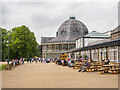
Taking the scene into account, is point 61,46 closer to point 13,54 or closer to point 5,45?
point 13,54

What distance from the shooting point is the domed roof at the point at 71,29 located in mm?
104456

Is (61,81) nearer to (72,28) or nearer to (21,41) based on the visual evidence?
(21,41)

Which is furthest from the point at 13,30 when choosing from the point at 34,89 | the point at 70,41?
the point at 70,41

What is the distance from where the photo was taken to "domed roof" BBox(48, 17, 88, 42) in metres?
104

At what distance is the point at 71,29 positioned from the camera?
106 meters

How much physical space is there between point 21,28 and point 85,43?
21210 mm

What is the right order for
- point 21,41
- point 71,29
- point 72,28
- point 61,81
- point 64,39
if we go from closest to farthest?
point 61,81 < point 21,41 < point 64,39 < point 71,29 < point 72,28

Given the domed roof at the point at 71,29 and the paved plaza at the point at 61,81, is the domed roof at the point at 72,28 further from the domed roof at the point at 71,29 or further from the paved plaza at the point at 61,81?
the paved plaza at the point at 61,81

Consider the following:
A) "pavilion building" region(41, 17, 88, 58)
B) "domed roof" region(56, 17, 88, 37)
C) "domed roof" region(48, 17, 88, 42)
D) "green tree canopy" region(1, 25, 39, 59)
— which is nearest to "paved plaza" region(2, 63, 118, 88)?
"green tree canopy" region(1, 25, 39, 59)

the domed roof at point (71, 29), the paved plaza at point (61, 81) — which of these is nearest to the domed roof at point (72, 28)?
the domed roof at point (71, 29)

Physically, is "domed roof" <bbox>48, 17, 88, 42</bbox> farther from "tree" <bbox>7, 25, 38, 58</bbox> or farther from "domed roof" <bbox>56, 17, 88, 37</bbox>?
"tree" <bbox>7, 25, 38, 58</bbox>

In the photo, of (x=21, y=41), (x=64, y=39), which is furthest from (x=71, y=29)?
(x=21, y=41)

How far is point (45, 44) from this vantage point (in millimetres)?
100500

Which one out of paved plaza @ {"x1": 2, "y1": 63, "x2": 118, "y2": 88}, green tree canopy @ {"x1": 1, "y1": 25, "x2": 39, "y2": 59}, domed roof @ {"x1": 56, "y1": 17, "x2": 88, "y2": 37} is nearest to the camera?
paved plaza @ {"x1": 2, "y1": 63, "x2": 118, "y2": 88}
